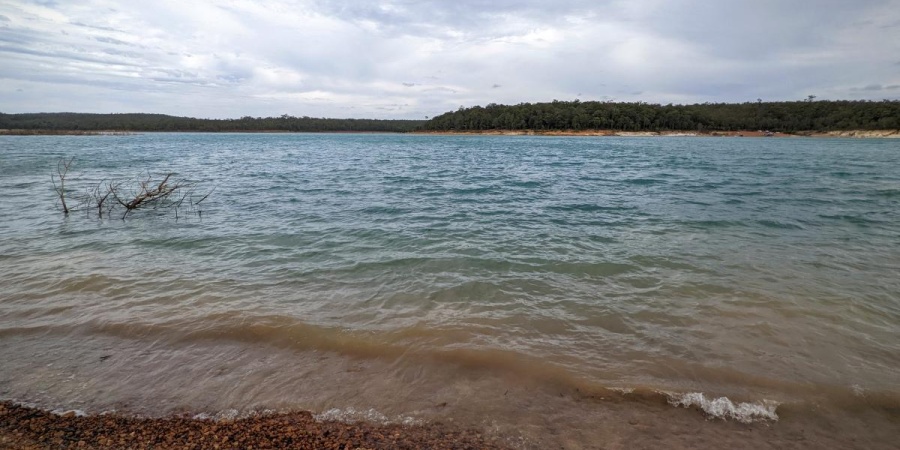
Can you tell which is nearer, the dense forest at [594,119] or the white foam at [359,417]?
the white foam at [359,417]

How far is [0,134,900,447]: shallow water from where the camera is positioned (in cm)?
439

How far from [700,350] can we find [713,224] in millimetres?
8181

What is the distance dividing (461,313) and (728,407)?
3508 millimetres

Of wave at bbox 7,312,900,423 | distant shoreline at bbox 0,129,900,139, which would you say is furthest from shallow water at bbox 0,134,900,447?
distant shoreline at bbox 0,129,900,139

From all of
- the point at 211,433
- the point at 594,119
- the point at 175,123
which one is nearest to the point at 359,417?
the point at 211,433

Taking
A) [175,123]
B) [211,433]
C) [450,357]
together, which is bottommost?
[450,357]

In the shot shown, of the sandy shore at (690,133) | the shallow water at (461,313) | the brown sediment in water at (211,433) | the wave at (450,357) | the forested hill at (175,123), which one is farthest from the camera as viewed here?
the forested hill at (175,123)

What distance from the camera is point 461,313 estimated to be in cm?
646

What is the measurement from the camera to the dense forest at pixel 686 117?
105181mm

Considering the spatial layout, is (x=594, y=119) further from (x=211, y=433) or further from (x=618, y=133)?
(x=211, y=433)

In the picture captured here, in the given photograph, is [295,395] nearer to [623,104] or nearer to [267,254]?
[267,254]

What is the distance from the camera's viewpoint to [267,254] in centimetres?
932

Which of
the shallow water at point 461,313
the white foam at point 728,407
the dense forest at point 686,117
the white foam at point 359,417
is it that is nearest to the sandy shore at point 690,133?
the dense forest at point 686,117

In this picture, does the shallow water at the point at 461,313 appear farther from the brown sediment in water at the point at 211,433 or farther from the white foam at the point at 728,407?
the brown sediment in water at the point at 211,433
